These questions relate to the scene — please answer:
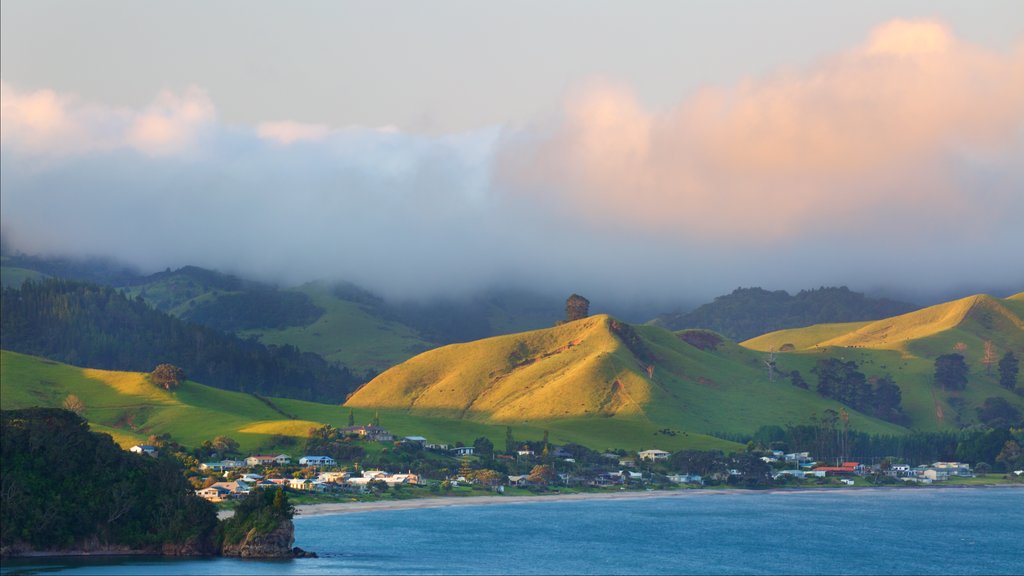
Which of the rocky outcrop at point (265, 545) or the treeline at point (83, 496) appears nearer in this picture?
the treeline at point (83, 496)

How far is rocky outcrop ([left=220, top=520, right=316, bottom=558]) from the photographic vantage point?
167125mm

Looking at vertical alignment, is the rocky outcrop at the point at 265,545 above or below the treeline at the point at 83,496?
below

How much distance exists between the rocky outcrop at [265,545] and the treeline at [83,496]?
135 inches

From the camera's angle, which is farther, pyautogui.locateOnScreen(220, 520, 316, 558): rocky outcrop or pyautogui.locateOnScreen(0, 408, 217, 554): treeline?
pyautogui.locateOnScreen(220, 520, 316, 558): rocky outcrop

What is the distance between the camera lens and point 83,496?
534ft

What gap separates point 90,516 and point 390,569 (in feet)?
120

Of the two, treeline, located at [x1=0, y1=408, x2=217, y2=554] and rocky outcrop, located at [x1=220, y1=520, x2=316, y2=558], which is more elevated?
treeline, located at [x1=0, y1=408, x2=217, y2=554]

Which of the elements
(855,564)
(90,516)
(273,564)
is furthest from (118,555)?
(855,564)

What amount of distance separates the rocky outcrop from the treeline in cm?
343

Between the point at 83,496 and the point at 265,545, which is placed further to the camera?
the point at 265,545

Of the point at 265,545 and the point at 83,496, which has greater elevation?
the point at 83,496

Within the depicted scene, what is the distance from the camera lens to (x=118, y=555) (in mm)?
A: 163250

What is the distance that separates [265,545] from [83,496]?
22849 millimetres

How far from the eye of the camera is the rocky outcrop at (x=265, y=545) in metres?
167
